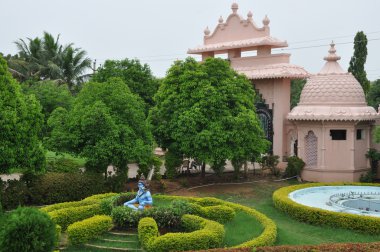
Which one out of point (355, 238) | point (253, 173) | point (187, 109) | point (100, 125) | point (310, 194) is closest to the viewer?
point (355, 238)

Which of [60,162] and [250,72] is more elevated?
[250,72]


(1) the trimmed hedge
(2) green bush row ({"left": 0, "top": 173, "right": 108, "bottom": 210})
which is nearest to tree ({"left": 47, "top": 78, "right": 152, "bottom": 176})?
(2) green bush row ({"left": 0, "top": 173, "right": 108, "bottom": 210})

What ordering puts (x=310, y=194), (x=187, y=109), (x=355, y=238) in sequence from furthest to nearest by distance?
(x=187, y=109)
(x=310, y=194)
(x=355, y=238)

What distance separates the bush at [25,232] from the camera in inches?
324

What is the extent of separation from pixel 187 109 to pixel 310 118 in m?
6.20

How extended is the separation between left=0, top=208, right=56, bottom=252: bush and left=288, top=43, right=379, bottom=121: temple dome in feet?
52.9

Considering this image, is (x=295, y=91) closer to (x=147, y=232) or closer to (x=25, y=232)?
(x=147, y=232)

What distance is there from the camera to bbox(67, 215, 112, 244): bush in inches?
463

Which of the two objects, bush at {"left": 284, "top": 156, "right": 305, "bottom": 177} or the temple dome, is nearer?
the temple dome

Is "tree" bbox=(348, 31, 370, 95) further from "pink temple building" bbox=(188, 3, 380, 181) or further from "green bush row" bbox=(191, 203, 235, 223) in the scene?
"green bush row" bbox=(191, 203, 235, 223)

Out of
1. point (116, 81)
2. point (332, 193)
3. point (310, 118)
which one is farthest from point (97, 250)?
point (310, 118)

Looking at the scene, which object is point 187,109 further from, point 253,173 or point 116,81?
point 253,173

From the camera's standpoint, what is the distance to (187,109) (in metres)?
20.1

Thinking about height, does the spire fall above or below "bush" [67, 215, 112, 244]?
above
